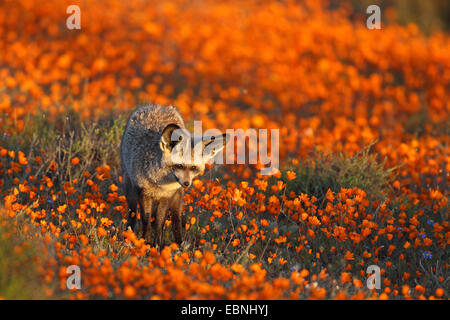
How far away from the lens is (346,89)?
490 inches

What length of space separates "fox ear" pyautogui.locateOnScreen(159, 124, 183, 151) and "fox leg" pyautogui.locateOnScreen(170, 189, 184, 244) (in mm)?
727

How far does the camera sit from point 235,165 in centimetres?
862

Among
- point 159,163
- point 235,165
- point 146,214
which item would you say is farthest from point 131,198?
point 235,165

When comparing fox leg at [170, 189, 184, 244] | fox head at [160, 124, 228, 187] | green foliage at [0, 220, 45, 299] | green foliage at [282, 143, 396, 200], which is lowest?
green foliage at [0, 220, 45, 299]

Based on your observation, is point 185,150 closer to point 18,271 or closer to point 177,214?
point 177,214

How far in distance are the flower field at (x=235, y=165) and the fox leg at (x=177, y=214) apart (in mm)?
176

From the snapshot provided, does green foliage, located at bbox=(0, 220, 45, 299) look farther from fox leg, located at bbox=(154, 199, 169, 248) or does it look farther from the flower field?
fox leg, located at bbox=(154, 199, 169, 248)

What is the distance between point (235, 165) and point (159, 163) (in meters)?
2.94

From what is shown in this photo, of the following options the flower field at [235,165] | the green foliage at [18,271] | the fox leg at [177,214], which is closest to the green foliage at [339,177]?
the flower field at [235,165]

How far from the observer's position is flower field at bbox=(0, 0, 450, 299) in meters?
5.04

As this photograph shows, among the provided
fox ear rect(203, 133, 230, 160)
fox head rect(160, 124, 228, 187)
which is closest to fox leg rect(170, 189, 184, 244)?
fox head rect(160, 124, 228, 187)

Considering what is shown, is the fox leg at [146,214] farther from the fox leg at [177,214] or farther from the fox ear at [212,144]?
the fox ear at [212,144]
